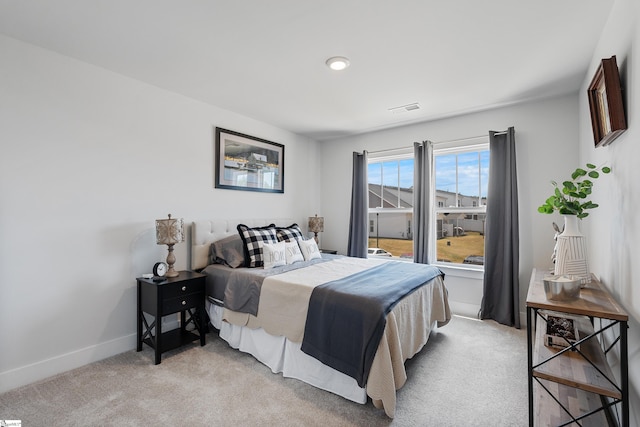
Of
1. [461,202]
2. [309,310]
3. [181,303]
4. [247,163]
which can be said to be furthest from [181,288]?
[461,202]

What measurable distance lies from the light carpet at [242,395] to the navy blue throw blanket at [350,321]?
0.32 m

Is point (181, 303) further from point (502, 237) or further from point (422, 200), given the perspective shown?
point (502, 237)

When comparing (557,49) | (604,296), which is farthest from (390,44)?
(604,296)

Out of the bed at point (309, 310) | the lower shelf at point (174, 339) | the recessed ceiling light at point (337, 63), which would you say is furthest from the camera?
the lower shelf at point (174, 339)

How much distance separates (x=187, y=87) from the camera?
10.0 feet

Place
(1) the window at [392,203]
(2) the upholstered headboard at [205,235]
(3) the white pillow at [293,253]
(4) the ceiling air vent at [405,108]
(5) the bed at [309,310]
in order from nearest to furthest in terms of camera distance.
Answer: (5) the bed at [309,310], (2) the upholstered headboard at [205,235], (3) the white pillow at [293,253], (4) the ceiling air vent at [405,108], (1) the window at [392,203]

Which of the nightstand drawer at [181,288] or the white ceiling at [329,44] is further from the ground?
the white ceiling at [329,44]

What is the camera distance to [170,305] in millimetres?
2672

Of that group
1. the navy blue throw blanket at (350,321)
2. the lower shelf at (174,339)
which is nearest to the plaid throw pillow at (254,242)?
the lower shelf at (174,339)

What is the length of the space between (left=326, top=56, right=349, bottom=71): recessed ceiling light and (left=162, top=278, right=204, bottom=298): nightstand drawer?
235 cm

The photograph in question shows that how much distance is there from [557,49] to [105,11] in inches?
129

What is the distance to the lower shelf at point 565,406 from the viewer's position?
1646mm

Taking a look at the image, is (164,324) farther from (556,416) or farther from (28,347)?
(556,416)

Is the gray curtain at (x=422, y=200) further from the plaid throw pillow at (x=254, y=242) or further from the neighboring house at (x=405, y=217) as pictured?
the plaid throw pillow at (x=254, y=242)
